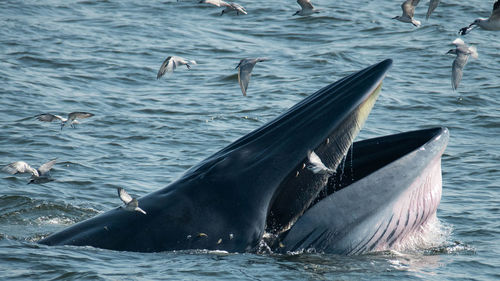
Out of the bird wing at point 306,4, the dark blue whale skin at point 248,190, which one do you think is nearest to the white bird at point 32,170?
the dark blue whale skin at point 248,190

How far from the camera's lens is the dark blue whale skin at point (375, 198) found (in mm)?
8047

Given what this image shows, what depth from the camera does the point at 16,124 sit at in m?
16.6

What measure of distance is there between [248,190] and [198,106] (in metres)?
11.1

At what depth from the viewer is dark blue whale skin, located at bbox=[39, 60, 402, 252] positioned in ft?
24.9

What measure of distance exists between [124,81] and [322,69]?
5.09 metres

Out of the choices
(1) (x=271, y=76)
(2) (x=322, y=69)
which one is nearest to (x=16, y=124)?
(1) (x=271, y=76)

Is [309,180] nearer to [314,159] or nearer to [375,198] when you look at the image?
[314,159]

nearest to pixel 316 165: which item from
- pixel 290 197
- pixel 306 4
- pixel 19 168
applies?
pixel 290 197

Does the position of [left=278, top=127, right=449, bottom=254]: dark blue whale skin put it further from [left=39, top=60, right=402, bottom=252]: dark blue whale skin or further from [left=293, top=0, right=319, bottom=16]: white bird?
[left=293, top=0, right=319, bottom=16]: white bird

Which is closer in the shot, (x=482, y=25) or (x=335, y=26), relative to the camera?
(x=482, y=25)

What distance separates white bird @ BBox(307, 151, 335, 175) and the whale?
3.4 inches

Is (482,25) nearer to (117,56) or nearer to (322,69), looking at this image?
(322,69)

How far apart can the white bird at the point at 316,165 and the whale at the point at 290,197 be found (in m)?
0.09

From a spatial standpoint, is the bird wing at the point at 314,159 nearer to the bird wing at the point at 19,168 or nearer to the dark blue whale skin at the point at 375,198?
the dark blue whale skin at the point at 375,198
